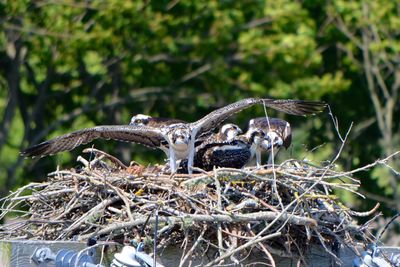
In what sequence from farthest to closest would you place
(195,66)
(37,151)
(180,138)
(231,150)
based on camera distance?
(195,66) < (37,151) < (231,150) < (180,138)

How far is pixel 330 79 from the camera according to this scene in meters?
17.3

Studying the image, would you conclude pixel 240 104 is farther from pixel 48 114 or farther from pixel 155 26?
pixel 48 114

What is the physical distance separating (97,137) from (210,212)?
251 centimetres

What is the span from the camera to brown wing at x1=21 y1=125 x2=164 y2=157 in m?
8.94

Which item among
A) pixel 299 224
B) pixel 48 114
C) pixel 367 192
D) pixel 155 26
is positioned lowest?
pixel 367 192

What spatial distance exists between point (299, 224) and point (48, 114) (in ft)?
39.0

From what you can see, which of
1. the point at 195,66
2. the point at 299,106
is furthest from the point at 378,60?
the point at 299,106

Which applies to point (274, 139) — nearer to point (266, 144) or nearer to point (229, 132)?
point (266, 144)

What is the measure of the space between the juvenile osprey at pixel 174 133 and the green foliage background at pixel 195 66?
23.7 ft

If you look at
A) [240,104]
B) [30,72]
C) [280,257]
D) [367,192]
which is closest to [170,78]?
[30,72]

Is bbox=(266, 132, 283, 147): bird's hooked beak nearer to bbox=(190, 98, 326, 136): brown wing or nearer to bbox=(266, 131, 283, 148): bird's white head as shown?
bbox=(266, 131, 283, 148): bird's white head

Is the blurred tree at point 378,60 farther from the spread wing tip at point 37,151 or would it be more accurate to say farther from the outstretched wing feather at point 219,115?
the spread wing tip at point 37,151

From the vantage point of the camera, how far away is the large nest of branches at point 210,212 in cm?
668

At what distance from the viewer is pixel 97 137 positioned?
9.10 m
